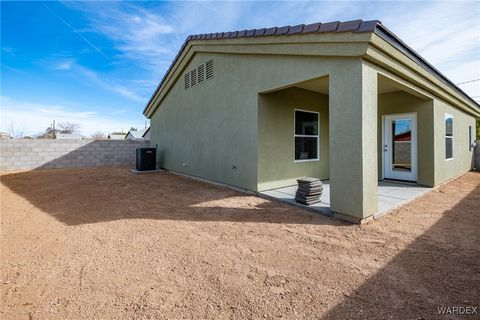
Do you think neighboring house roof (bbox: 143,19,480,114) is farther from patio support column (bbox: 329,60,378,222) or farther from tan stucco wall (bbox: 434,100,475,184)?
tan stucco wall (bbox: 434,100,475,184)

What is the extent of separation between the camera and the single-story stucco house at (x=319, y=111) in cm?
390

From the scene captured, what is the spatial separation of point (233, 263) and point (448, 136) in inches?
353

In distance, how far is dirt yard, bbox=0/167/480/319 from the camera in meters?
1.93

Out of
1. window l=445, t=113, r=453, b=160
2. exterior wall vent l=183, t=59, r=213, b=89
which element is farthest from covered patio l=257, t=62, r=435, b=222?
exterior wall vent l=183, t=59, r=213, b=89

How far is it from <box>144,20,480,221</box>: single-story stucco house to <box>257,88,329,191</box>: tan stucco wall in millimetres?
28

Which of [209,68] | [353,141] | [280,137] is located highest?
[209,68]

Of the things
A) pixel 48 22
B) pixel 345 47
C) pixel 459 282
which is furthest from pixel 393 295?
pixel 48 22

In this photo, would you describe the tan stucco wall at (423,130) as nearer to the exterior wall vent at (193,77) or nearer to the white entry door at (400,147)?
the white entry door at (400,147)

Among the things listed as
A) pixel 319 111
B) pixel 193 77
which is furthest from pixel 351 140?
pixel 193 77

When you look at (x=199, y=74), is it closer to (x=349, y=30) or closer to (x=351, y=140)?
(x=349, y=30)

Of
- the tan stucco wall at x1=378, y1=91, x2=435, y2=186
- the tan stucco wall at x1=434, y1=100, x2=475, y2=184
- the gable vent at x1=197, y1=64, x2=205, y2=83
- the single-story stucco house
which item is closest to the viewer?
the single-story stucco house

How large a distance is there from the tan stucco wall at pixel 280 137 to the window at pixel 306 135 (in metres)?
0.16

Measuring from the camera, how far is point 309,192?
4.82m

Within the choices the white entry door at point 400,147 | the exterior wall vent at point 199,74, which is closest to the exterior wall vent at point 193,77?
the exterior wall vent at point 199,74
